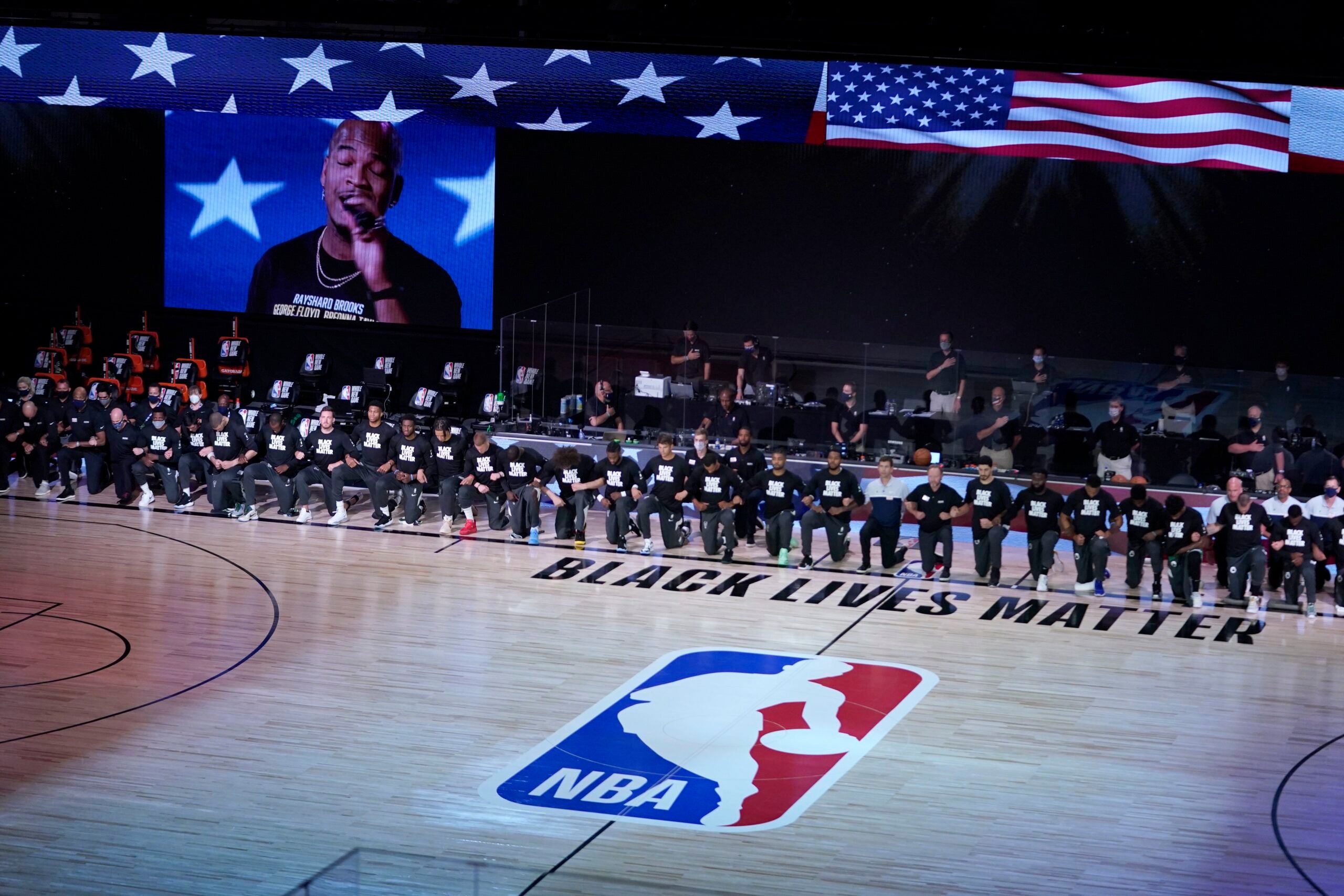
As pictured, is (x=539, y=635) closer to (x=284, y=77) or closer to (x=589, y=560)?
(x=589, y=560)

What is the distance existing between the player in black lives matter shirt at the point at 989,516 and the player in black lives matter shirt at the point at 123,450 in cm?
1237

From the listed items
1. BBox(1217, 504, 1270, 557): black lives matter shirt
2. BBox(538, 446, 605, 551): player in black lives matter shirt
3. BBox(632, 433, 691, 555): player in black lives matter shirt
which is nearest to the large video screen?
BBox(538, 446, 605, 551): player in black lives matter shirt

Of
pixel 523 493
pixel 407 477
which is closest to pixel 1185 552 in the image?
pixel 523 493

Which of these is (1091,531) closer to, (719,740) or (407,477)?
(719,740)

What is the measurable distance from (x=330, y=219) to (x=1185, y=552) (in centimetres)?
1629

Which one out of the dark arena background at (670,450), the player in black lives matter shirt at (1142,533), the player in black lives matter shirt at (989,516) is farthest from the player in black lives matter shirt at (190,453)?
the player in black lives matter shirt at (1142,533)

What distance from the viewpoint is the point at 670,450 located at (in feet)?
67.4

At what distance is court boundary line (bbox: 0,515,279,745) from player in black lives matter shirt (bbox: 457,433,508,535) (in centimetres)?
353

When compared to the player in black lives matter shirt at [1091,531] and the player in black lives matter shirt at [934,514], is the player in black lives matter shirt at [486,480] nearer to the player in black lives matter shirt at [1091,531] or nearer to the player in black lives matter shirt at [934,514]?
the player in black lives matter shirt at [934,514]

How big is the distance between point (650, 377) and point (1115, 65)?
32.4 feet

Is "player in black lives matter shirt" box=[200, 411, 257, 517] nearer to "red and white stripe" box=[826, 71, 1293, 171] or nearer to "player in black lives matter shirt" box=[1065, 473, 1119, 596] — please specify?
"player in black lives matter shirt" box=[1065, 473, 1119, 596]

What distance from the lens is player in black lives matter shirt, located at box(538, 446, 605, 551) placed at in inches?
832

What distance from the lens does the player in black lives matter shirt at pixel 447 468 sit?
71.4 feet

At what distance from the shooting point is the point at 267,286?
91.4 feet
